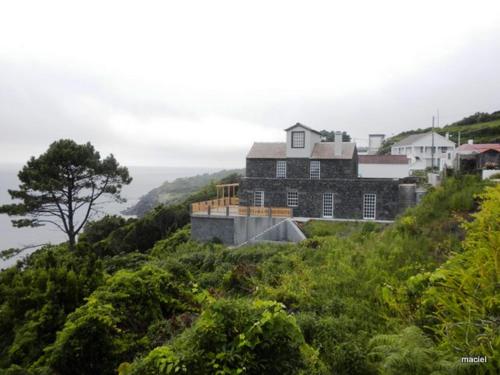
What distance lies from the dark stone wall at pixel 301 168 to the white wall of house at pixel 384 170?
635 cm

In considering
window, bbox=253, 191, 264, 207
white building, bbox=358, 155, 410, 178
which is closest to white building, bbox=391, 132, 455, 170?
white building, bbox=358, 155, 410, 178

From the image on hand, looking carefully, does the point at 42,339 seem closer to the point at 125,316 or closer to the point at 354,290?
the point at 125,316

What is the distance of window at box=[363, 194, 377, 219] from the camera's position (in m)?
24.0

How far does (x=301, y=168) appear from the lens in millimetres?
25969

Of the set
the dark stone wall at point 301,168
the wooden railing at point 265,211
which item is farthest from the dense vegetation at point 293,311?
the dark stone wall at point 301,168

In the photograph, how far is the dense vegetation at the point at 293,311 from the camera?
12.5ft

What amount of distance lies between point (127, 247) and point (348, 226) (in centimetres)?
1681

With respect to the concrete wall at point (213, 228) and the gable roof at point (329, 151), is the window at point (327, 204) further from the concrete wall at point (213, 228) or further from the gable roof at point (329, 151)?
the concrete wall at point (213, 228)

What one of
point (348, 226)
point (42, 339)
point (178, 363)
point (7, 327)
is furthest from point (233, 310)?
point (348, 226)

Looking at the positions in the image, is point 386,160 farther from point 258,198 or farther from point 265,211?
point 265,211

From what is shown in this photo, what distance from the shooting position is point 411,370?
3.25m

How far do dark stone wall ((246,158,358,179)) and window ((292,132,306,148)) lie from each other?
104 centimetres

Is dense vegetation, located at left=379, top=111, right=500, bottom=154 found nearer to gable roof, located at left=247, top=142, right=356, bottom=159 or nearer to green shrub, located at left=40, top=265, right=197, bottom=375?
gable roof, located at left=247, top=142, right=356, bottom=159

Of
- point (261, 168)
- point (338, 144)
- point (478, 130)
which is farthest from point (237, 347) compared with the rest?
point (478, 130)
